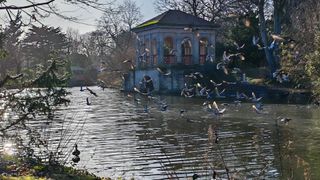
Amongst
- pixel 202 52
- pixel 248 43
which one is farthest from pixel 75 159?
pixel 202 52

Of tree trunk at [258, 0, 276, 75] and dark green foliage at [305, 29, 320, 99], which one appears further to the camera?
tree trunk at [258, 0, 276, 75]

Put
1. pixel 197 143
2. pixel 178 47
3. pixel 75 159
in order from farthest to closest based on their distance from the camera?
pixel 178 47
pixel 197 143
pixel 75 159

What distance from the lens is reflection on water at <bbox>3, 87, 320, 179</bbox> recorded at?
11.0 meters

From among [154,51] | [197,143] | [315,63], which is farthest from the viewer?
[154,51]

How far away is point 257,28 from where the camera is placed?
43312 millimetres

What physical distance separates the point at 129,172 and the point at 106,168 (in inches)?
29.7

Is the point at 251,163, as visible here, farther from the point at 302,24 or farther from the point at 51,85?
the point at 302,24

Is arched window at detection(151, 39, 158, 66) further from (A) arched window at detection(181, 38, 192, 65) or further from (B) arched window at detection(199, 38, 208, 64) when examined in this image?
(B) arched window at detection(199, 38, 208, 64)

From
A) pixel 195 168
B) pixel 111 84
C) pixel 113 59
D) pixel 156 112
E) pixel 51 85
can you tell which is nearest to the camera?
pixel 51 85

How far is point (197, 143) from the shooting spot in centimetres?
1543

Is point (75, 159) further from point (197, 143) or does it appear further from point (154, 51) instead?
point (154, 51)

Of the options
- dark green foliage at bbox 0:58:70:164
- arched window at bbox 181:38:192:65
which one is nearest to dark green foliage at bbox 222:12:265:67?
arched window at bbox 181:38:192:65

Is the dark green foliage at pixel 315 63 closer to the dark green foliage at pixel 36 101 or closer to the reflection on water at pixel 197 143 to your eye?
the reflection on water at pixel 197 143

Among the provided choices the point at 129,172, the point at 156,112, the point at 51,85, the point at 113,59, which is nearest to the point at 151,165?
the point at 129,172
